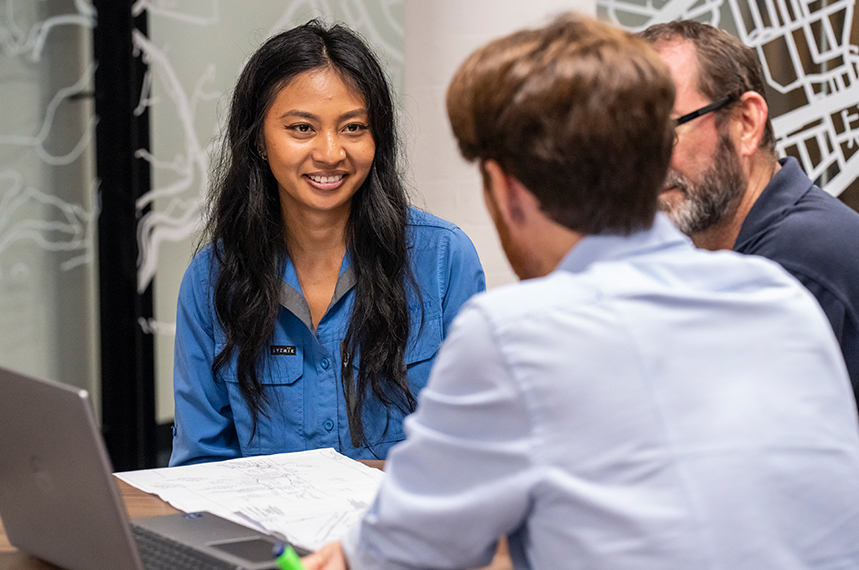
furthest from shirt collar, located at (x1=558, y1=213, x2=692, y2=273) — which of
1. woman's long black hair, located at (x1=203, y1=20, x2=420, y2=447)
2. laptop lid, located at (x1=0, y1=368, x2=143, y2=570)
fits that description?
woman's long black hair, located at (x1=203, y1=20, x2=420, y2=447)

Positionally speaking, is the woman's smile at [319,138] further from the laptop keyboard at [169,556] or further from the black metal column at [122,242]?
the black metal column at [122,242]

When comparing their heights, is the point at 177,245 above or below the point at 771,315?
below

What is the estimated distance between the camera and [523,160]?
80 centimetres

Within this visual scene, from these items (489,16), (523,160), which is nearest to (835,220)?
(523,160)

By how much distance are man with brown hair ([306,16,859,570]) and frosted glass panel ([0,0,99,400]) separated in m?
2.59

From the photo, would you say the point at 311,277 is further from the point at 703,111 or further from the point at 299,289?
the point at 703,111

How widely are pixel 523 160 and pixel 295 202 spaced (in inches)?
43.9

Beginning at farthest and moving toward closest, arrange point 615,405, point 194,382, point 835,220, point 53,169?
point 53,169 < point 194,382 < point 835,220 < point 615,405

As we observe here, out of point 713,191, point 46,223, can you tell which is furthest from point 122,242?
point 713,191

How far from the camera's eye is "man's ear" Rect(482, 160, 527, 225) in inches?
32.7

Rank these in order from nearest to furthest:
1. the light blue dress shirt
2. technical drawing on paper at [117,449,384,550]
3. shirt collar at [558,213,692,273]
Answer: the light blue dress shirt
shirt collar at [558,213,692,273]
technical drawing on paper at [117,449,384,550]

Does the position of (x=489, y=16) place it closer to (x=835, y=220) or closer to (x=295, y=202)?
(x=295, y=202)

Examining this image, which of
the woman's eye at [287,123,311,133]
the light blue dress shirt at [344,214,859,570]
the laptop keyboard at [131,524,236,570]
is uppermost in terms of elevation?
→ the woman's eye at [287,123,311,133]

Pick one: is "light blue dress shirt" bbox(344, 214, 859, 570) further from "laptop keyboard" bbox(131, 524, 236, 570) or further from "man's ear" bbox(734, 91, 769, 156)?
"man's ear" bbox(734, 91, 769, 156)
